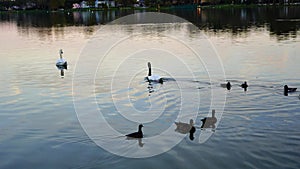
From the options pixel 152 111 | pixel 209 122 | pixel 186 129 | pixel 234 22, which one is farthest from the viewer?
pixel 234 22

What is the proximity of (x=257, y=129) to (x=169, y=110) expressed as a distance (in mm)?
5819

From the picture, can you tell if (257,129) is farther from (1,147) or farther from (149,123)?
(1,147)

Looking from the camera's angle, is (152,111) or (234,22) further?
(234,22)

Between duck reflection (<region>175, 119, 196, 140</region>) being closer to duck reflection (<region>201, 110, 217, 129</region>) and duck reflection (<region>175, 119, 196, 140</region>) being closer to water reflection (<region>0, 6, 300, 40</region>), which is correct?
duck reflection (<region>201, 110, 217, 129</region>)

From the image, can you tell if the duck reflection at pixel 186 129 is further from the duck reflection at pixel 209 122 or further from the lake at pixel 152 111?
the duck reflection at pixel 209 122

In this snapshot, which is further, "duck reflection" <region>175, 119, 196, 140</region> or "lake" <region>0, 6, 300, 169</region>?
"duck reflection" <region>175, 119, 196, 140</region>

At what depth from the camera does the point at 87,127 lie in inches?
818

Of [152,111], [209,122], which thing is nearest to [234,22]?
[152,111]

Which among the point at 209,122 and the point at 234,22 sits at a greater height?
the point at 234,22

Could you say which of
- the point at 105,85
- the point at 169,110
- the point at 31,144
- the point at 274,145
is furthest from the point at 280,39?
the point at 31,144

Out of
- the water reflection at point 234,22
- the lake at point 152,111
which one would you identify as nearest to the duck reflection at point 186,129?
the lake at point 152,111

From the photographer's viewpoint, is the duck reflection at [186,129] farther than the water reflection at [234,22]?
No

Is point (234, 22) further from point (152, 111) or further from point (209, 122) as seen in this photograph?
point (209, 122)

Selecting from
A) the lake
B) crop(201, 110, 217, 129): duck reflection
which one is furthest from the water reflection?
crop(201, 110, 217, 129): duck reflection
